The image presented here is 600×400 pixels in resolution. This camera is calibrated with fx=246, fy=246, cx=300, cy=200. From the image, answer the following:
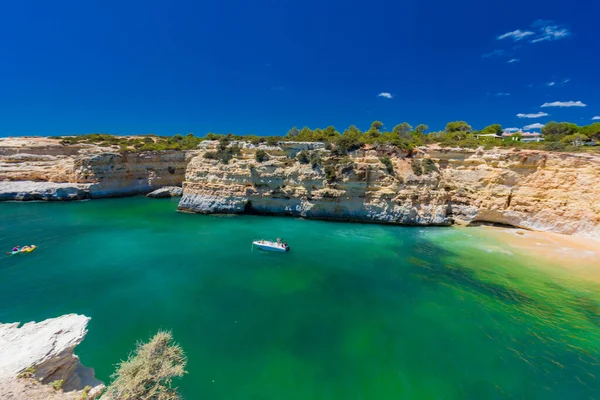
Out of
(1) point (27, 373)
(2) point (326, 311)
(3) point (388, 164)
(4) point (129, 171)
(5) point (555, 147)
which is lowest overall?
Result: (2) point (326, 311)

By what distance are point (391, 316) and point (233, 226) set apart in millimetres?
18357

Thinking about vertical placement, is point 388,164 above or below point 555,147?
below

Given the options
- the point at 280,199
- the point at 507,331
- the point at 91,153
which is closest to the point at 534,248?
the point at 507,331

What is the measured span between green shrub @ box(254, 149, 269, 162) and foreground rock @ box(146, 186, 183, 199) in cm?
2085

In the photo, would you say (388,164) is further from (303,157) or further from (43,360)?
(43,360)

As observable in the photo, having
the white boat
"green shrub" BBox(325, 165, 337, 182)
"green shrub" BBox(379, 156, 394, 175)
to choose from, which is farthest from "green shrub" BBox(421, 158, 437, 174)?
the white boat

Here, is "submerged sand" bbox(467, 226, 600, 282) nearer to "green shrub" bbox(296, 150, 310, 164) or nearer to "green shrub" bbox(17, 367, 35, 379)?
"green shrub" bbox(296, 150, 310, 164)

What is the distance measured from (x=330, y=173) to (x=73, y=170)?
4227cm

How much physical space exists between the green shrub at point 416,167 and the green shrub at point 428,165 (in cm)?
46

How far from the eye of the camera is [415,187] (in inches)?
1066

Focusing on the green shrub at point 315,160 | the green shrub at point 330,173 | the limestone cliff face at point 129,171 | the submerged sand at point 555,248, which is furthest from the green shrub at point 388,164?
the limestone cliff face at point 129,171

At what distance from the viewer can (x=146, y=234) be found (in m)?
23.1

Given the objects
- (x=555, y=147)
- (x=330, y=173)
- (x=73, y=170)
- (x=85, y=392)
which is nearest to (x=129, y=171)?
(x=73, y=170)

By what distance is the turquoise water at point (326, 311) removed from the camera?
28.5 ft
